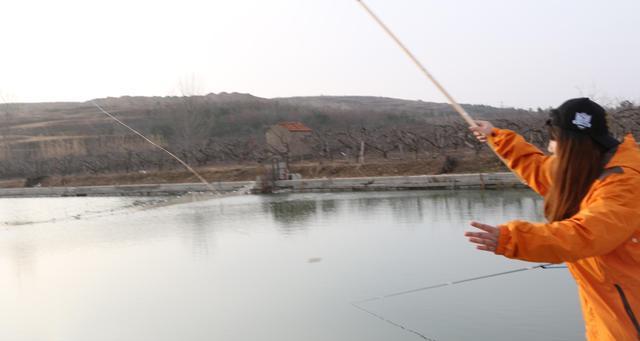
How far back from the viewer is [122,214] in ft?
43.1

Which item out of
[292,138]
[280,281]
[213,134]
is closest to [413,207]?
[280,281]

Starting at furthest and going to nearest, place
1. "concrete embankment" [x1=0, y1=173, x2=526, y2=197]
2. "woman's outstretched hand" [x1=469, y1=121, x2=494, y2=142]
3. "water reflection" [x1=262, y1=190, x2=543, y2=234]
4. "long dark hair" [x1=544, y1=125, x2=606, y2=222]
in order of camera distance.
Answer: "concrete embankment" [x1=0, y1=173, x2=526, y2=197] < "water reflection" [x1=262, y1=190, x2=543, y2=234] < "woman's outstretched hand" [x1=469, y1=121, x2=494, y2=142] < "long dark hair" [x1=544, y1=125, x2=606, y2=222]

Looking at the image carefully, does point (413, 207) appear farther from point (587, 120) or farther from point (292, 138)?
point (292, 138)

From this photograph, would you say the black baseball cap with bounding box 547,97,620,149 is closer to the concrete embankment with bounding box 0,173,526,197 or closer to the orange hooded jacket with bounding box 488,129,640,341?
the orange hooded jacket with bounding box 488,129,640,341

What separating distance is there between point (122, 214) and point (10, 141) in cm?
4236

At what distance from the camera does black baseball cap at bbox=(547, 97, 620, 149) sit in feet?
5.66

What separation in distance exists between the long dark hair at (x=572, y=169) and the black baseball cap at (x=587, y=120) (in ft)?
0.05

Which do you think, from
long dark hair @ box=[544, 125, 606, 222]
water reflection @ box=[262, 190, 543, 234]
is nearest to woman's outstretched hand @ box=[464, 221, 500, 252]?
long dark hair @ box=[544, 125, 606, 222]

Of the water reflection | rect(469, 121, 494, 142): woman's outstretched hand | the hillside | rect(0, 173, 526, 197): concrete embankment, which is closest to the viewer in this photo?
rect(469, 121, 494, 142): woman's outstretched hand

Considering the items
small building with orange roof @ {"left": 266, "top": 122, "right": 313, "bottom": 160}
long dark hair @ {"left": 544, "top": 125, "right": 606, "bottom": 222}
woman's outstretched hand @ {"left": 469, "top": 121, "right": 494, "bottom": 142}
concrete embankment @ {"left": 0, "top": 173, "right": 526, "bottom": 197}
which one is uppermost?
woman's outstretched hand @ {"left": 469, "top": 121, "right": 494, "bottom": 142}

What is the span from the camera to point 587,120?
1.73 meters

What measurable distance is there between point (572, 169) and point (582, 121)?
138 millimetres

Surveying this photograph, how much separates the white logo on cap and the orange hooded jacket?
0.11m

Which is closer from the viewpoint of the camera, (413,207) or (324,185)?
(413,207)
